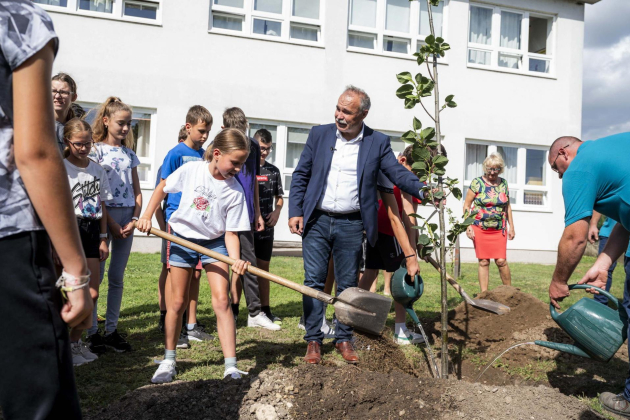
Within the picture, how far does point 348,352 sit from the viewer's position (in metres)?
4.50

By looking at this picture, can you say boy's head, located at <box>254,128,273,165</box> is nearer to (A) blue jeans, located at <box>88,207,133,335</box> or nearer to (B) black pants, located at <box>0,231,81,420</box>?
(A) blue jeans, located at <box>88,207,133,335</box>

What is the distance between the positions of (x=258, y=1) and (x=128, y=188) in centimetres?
884

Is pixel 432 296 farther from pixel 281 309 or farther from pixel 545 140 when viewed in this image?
pixel 545 140

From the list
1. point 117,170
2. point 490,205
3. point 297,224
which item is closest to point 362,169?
point 297,224

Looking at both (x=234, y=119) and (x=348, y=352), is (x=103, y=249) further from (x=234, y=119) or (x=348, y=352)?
(x=348, y=352)

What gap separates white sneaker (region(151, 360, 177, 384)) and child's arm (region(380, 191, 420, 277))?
190cm

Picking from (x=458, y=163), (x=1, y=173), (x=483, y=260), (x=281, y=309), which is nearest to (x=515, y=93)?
(x=458, y=163)

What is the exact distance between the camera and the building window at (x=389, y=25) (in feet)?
42.6

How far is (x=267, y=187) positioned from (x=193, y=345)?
2.05 meters

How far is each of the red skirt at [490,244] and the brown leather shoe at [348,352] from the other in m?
3.19

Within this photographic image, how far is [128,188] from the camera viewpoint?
4.55 m

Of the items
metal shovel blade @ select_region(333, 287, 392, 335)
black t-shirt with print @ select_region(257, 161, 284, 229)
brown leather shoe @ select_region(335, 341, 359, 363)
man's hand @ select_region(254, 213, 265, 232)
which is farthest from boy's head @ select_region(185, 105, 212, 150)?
brown leather shoe @ select_region(335, 341, 359, 363)

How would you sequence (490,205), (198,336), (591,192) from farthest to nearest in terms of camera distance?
(490,205), (198,336), (591,192)

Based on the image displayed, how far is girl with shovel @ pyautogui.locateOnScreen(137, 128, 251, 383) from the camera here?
12.6ft
